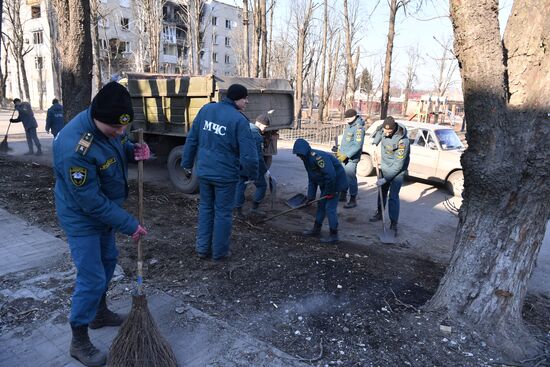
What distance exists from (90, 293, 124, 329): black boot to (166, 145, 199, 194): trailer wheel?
15.5ft

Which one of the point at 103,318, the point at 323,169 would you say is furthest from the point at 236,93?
the point at 103,318

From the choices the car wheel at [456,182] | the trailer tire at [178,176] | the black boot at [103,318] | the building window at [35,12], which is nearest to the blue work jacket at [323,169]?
the black boot at [103,318]

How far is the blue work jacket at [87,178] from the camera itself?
2.34m

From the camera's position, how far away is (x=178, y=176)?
7.92 meters

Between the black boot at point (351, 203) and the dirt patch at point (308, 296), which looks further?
the black boot at point (351, 203)

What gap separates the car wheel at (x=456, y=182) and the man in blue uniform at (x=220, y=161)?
575 centimetres

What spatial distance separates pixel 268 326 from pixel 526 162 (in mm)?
2224

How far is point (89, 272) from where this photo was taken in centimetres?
254

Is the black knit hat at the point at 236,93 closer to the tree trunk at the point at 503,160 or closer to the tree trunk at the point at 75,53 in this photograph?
the tree trunk at the point at 503,160

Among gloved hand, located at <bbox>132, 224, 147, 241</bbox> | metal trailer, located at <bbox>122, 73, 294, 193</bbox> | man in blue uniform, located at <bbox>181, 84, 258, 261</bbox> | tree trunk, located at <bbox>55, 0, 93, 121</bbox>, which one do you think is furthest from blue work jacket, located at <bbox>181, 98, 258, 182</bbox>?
tree trunk, located at <bbox>55, 0, 93, 121</bbox>

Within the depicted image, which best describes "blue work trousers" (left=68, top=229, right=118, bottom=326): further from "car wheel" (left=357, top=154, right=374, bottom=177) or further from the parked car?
"car wheel" (left=357, top=154, right=374, bottom=177)

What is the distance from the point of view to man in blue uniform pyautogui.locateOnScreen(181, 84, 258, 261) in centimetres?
409

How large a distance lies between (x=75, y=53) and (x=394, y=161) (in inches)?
234

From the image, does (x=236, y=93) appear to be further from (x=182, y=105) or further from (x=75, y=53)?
(x=75, y=53)
